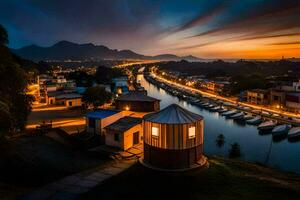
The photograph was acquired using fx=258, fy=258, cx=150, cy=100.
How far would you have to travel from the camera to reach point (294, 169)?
29.6 m

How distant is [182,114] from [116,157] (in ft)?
22.0

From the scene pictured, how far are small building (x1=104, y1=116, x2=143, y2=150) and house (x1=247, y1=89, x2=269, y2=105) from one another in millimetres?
48303

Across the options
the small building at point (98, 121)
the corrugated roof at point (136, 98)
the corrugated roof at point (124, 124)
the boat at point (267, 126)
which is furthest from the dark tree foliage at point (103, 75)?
the corrugated roof at point (124, 124)

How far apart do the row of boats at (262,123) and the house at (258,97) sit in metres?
9.27

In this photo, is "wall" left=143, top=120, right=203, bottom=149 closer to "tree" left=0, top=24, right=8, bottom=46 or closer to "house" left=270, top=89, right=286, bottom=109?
"tree" left=0, top=24, right=8, bottom=46

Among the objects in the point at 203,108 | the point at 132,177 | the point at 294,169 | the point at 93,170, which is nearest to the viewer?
the point at 132,177

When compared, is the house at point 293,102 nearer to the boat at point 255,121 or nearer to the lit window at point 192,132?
the boat at point 255,121

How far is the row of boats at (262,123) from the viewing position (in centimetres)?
4083

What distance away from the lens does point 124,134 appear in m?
22.8

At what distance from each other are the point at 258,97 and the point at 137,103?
4177 cm

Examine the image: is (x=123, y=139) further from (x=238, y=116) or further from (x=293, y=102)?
(x=293, y=102)

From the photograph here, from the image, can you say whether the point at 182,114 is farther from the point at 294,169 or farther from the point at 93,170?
the point at 294,169

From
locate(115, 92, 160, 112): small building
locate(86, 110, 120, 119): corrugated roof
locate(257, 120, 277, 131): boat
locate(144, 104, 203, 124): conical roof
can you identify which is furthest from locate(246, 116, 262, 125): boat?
locate(144, 104, 203, 124): conical roof

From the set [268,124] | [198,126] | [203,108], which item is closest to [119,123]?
[198,126]
